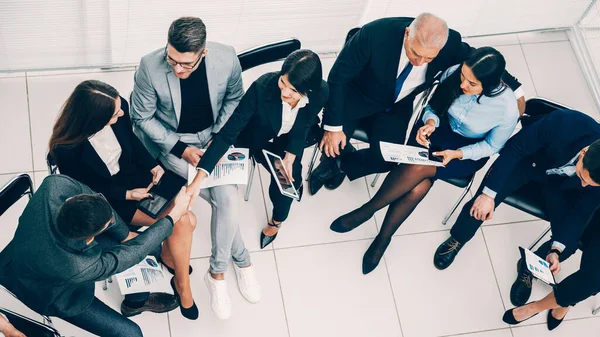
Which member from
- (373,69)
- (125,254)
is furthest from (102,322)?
(373,69)

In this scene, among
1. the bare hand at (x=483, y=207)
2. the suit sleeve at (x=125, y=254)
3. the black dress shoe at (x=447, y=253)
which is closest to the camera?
the suit sleeve at (x=125, y=254)

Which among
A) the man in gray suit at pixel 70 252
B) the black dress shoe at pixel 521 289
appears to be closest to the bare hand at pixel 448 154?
the black dress shoe at pixel 521 289

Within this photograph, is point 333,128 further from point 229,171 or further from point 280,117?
point 229,171

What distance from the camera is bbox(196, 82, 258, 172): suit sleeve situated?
3.21m

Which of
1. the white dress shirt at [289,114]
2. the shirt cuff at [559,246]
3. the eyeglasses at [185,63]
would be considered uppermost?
the eyeglasses at [185,63]

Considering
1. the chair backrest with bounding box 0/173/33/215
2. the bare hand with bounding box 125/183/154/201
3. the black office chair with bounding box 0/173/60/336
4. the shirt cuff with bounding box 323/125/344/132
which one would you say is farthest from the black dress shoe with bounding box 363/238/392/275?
the chair backrest with bounding box 0/173/33/215

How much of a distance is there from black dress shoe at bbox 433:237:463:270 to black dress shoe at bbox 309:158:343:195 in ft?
2.45

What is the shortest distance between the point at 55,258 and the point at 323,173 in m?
1.78

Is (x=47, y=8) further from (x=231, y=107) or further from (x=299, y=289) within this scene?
(x=299, y=289)

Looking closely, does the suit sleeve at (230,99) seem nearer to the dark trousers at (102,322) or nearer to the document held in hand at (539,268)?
the dark trousers at (102,322)

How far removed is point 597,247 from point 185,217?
2071mm

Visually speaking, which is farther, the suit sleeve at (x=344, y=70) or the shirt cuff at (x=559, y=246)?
the shirt cuff at (x=559, y=246)

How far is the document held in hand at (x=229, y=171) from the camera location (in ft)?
10.7

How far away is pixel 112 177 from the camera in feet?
10.3
